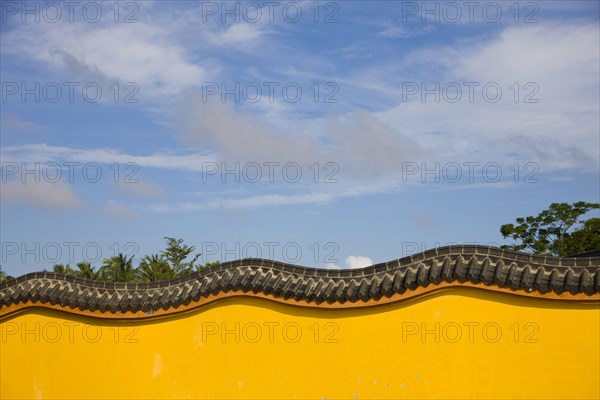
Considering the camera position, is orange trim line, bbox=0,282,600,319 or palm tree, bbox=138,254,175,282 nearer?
orange trim line, bbox=0,282,600,319

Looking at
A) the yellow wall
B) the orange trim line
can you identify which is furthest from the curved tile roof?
the yellow wall

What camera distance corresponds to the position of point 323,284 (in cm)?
939

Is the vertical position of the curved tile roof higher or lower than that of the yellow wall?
higher

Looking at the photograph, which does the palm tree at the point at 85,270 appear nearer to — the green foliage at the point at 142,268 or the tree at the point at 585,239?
the green foliage at the point at 142,268

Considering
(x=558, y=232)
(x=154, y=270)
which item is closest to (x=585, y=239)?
(x=558, y=232)

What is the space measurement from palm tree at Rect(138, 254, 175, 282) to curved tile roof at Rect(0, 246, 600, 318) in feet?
81.2

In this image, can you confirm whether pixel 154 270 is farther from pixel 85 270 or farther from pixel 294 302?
pixel 294 302

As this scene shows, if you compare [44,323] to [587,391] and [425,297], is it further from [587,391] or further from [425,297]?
[587,391]

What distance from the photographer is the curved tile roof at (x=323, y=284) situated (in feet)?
28.8

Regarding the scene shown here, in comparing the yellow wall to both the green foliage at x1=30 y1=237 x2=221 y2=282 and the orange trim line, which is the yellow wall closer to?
the orange trim line

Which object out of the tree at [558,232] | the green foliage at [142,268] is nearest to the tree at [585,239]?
the tree at [558,232]

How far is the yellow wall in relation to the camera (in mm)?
8734

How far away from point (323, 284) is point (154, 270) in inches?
1072

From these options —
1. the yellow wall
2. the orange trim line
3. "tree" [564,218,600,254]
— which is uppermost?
"tree" [564,218,600,254]
